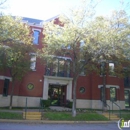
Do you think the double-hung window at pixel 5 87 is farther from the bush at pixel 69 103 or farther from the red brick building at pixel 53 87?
the bush at pixel 69 103

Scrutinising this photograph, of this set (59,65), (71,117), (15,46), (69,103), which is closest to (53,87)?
(69,103)

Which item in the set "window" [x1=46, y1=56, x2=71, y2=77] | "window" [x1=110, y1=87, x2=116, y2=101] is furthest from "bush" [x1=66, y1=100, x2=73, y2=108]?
"window" [x1=110, y1=87, x2=116, y2=101]

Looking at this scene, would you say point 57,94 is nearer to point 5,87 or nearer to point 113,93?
point 5,87

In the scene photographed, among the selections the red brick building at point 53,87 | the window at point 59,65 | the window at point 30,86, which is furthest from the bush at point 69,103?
the window at point 30,86

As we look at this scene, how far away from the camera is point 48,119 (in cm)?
1400

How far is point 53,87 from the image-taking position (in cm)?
2494

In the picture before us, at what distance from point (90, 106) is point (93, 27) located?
43.0 ft

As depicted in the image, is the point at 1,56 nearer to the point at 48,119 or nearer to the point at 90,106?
the point at 48,119

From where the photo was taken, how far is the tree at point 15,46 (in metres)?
15.0

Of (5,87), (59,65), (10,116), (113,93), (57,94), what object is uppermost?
(59,65)

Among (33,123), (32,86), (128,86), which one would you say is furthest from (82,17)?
(128,86)

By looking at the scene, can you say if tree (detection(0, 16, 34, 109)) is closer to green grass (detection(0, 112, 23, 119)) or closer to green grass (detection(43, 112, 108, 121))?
green grass (detection(0, 112, 23, 119))

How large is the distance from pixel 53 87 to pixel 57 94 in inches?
44.8

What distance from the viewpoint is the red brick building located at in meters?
21.8
